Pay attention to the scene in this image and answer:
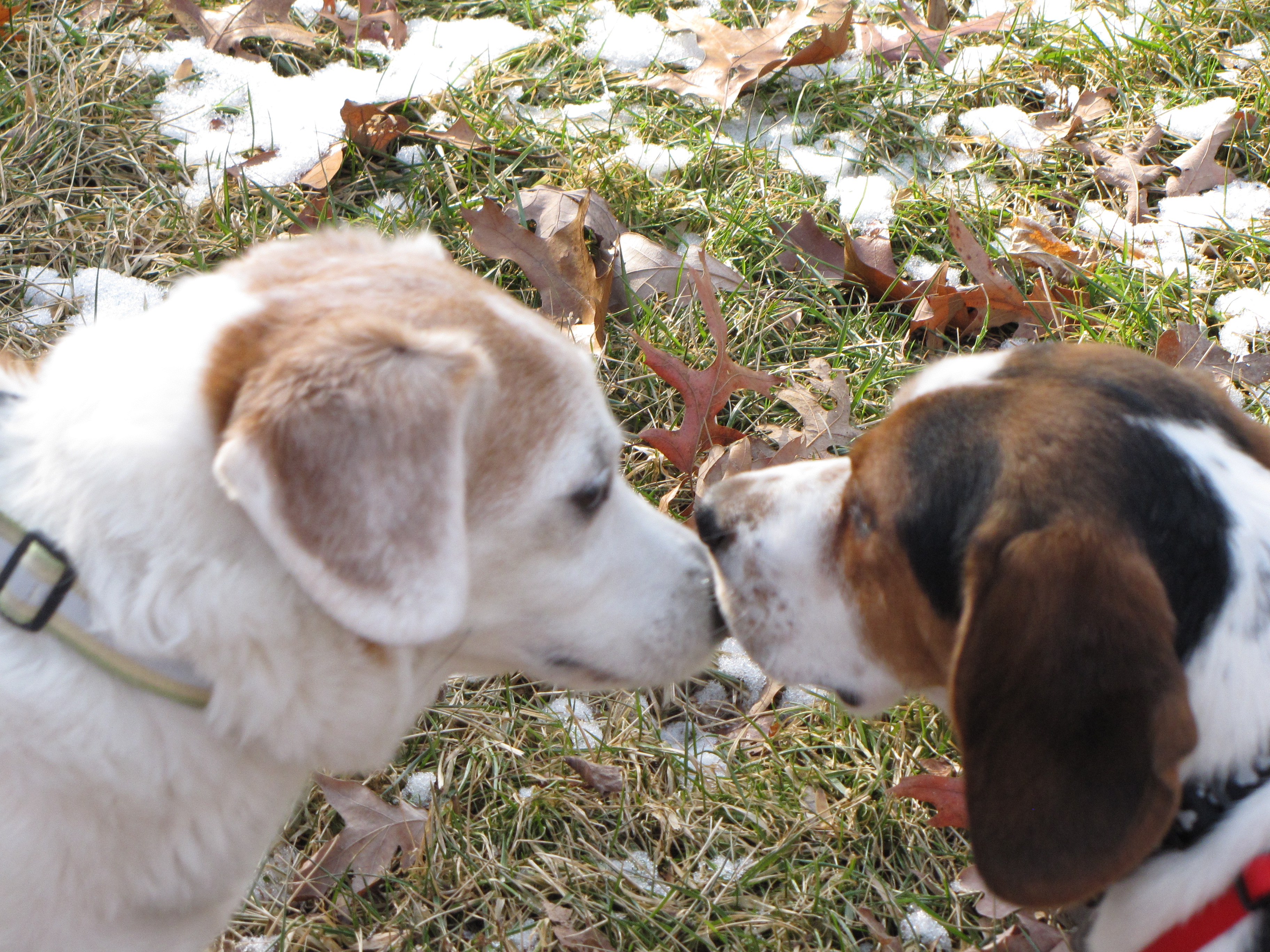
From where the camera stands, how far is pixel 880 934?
296 centimetres

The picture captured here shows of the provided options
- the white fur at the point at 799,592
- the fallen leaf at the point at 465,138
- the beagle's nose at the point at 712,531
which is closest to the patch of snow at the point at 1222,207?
the fallen leaf at the point at 465,138

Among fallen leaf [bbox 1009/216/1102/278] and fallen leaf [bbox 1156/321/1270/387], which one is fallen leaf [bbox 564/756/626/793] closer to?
fallen leaf [bbox 1156/321/1270/387]

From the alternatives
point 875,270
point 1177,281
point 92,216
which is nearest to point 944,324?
point 875,270

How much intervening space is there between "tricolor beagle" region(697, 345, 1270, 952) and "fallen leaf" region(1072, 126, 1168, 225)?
2.63m

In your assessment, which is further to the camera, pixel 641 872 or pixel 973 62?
pixel 973 62

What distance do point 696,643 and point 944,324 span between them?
6.98ft

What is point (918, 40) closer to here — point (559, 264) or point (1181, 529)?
point (559, 264)

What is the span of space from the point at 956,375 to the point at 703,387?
1.41 meters

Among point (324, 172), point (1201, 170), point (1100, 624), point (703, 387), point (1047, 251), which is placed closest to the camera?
point (1100, 624)

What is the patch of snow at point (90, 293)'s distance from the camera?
4.19 m

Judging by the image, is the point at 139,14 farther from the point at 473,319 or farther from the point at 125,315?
the point at 473,319

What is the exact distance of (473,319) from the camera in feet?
7.05

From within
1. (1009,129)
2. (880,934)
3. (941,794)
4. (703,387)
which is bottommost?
(880,934)

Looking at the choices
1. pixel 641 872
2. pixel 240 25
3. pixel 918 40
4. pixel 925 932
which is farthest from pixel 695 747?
pixel 240 25
